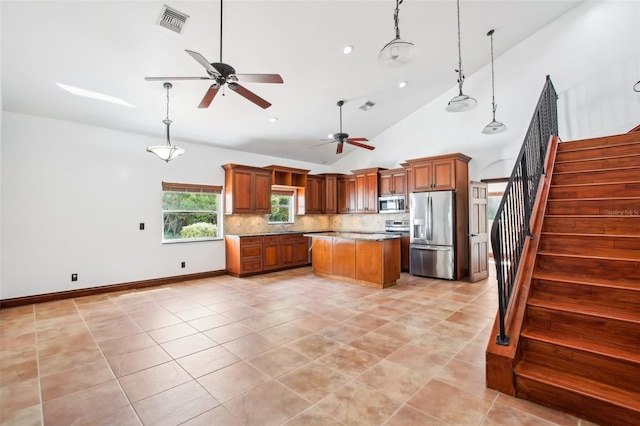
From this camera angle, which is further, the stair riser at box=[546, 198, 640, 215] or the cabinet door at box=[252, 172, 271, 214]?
the cabinet door at box=[252, 172, 271, 214]

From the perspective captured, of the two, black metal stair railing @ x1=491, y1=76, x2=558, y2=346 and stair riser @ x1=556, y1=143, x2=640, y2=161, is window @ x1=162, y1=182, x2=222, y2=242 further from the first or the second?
stair riser @ x1=556, y1=143, x2=640, y2=161

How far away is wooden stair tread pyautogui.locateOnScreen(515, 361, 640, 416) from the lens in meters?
1.70

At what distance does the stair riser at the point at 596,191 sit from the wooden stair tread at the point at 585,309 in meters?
1.49

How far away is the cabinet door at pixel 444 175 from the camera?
586 centimetres

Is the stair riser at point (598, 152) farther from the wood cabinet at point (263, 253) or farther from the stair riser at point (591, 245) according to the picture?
the wood cabinet at point (263, 253)

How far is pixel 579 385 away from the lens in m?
1.86

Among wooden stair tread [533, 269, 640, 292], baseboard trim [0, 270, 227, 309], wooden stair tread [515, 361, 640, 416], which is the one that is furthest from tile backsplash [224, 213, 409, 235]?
wooden stair tread [515, 361, 640, 416]

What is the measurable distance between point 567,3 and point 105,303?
894 cm

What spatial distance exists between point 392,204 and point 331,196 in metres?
1.90

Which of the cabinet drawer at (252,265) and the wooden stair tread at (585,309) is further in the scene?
the cabinet drawer at (252,265)

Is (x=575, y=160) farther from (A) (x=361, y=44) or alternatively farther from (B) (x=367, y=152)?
(B) (x=367, y=152)

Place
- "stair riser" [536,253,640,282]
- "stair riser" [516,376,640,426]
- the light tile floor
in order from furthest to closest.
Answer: "stair riser" [536,253,640,282], the light tile floor, "stair riser" [516,376,640,426]

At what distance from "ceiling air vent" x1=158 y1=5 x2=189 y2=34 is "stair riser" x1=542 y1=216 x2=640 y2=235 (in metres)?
4.41

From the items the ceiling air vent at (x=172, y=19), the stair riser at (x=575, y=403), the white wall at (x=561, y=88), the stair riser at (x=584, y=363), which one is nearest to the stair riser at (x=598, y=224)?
the stair riser at (x=584, y=363)
